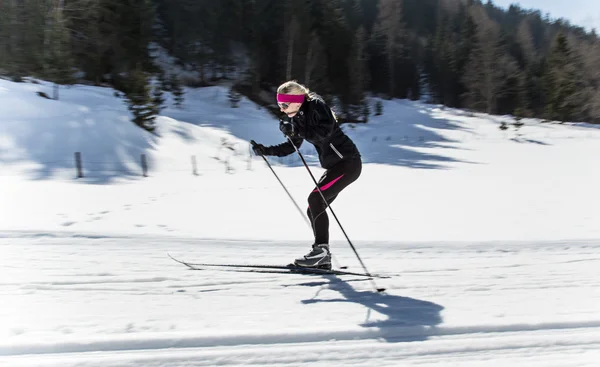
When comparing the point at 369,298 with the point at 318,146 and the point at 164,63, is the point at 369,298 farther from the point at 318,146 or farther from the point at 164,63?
the point at 164,63

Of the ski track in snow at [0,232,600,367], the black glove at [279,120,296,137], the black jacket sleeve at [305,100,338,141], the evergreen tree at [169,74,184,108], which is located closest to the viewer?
the ski track in snow at [0,232,600,367]

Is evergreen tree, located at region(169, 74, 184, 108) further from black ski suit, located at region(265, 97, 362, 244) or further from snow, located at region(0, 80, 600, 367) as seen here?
black ski suit, located at region(265, 97, 362, 244)

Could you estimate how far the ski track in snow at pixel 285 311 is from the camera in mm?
2654

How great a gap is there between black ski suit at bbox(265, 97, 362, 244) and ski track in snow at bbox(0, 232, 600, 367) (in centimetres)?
59

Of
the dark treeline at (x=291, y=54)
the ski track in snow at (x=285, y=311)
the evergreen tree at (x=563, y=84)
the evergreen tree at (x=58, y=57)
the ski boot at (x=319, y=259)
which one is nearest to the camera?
the ski track in snow at (x=285, y=311)

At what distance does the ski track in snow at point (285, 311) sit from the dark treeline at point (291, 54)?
580 inches

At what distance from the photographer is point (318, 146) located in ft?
13.1

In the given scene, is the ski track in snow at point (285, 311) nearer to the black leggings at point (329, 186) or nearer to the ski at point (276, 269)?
the ski at point (276, 269)

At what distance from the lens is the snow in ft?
8.96

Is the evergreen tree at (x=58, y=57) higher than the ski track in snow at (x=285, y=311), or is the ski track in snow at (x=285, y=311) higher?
the evergreen tree at (x=58, y=57)

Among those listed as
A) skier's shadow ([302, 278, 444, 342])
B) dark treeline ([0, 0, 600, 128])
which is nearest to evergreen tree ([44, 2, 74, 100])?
dark treeline ([0, 0, 600, 128])

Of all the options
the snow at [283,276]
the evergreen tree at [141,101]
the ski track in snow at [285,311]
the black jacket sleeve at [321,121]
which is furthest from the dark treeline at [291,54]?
the black jacket sleeve at [321,121]

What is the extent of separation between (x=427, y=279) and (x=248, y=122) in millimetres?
25896

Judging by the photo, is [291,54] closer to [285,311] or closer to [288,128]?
[288,128]
